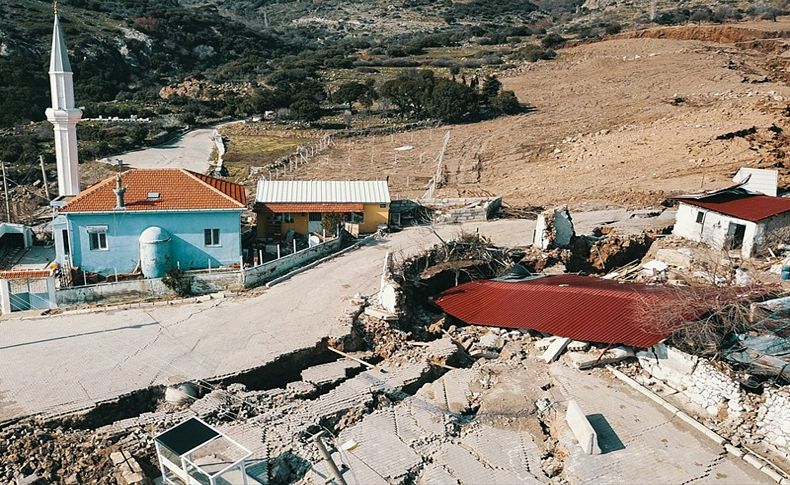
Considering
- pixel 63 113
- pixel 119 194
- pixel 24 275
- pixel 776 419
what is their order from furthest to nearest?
pixel 63 113 < pixel 119 194 < pixel 24 275 < pixel 776 419

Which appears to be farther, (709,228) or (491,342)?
(709,228)

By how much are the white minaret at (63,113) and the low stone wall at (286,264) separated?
30.3 ft

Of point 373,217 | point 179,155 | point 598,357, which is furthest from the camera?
point 179,155

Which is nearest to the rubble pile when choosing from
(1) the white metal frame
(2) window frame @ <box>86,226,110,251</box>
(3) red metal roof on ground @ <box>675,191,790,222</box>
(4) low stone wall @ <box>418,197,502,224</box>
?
(1) the white metal frame

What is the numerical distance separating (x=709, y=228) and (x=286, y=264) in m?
14.4

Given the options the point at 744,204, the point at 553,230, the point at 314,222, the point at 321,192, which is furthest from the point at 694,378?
the point at 321,192

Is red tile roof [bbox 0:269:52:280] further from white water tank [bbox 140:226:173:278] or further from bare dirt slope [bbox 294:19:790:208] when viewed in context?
bare dirt slope [bbox 294:19:790:208]

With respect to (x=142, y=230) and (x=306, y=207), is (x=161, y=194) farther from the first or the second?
(x=306, y=207)

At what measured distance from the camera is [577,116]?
50375mm

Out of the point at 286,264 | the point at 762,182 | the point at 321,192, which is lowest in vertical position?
the point at 286,264

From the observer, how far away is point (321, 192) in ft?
87.8

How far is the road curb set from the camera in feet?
46.1

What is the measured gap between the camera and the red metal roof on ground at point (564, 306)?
58.4 feet

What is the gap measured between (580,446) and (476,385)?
3017 mm
